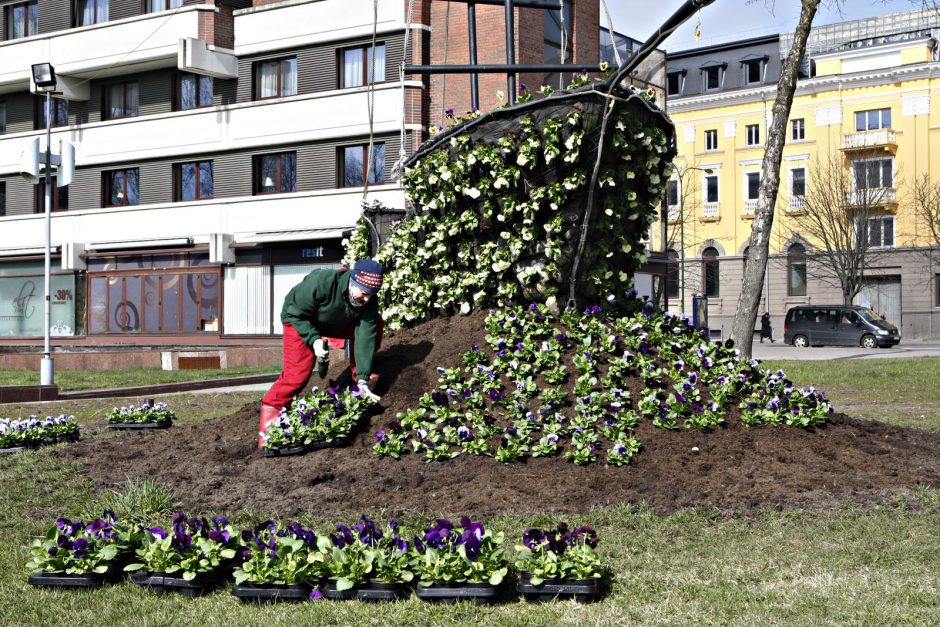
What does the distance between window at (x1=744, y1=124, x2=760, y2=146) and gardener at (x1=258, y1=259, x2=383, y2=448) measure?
54.4 m

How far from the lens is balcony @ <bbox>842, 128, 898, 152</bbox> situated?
52.8 m

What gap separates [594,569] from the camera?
14.1 ft

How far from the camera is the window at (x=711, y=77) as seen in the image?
199 ft

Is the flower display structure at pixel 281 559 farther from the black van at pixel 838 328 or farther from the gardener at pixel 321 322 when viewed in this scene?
the black van at pixel 838 328

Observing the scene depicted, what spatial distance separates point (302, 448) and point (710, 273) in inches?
2195

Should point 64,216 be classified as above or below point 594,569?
above

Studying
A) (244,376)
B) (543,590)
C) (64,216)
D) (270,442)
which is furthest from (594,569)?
(64,216)

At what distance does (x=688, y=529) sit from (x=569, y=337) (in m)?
2.71

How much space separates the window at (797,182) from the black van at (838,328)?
15.5 meters

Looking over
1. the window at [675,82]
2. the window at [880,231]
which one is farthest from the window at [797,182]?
the window at [675,82]

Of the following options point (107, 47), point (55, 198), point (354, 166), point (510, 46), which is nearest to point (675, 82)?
point (354, 166)

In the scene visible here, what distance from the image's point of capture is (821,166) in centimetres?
5450

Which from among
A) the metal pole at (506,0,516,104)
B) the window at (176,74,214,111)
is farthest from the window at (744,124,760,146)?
the metal pole at (506,0,516,104)

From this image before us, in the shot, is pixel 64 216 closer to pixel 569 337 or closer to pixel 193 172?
pixel 193 172
